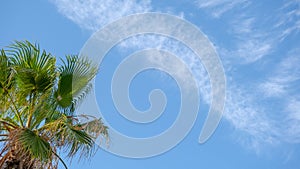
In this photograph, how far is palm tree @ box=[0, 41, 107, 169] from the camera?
737cm

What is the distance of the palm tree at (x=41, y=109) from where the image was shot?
7.37 meters

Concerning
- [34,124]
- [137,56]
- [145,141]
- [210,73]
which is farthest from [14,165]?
[210,73]

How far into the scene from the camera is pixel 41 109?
27.5 ft

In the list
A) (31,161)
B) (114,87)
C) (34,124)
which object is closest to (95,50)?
(114,87)

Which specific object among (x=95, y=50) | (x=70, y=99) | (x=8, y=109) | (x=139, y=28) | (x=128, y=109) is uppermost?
(x=139, y=28)

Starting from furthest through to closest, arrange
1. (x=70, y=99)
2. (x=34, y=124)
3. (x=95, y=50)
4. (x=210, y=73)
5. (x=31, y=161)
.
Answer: (x=210, y=73) → (x=95, y=50) → (x=70, y=99) → (x=34, y=124) → (x=31, y=161)

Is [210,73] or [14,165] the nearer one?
[14,165]

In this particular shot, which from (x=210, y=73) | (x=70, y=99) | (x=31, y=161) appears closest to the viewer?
(x=31, y=161)

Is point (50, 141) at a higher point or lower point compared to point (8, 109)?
lower

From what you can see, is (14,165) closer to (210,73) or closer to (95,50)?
(95,50)

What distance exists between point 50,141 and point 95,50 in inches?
106

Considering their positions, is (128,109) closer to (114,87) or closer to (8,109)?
(114,87)

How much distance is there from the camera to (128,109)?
391 inches

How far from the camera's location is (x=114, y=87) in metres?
10.1
